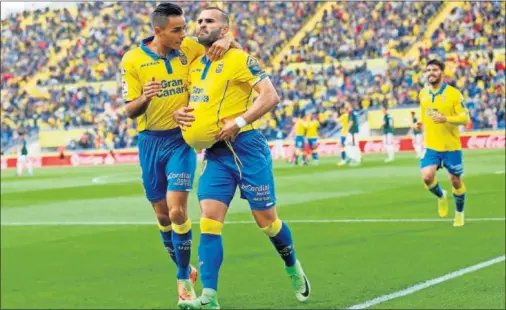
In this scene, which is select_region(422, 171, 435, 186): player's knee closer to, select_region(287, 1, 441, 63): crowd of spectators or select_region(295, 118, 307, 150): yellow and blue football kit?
select_region(295, 118, 307, 150): yellow and blue football kit

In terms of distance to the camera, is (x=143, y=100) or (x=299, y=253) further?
(x=299, y=253)

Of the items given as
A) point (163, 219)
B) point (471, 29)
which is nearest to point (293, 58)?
point (471, 29)

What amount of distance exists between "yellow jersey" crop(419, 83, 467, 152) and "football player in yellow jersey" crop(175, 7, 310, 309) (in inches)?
319

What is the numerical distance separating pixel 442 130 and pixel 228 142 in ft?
30.8

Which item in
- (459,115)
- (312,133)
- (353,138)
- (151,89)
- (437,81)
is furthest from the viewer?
(312,133)

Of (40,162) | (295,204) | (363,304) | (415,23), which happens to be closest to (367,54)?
(415,23)

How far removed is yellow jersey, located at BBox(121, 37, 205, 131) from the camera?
20.8 feet

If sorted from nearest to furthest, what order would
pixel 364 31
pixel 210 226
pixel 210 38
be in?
pixel 210 38
pixel 210 226
pixel 364 31

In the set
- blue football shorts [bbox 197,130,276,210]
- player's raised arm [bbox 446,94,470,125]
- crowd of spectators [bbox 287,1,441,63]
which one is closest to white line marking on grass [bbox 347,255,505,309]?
player's raised arm [bbox 446,94,470,125]

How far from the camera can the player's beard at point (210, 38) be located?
19.9ft

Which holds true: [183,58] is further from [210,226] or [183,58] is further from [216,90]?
[210,226]

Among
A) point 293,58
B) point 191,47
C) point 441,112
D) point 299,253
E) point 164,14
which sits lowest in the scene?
point 293,58

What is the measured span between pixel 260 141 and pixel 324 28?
51333mm

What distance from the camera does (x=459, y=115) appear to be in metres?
15.1
